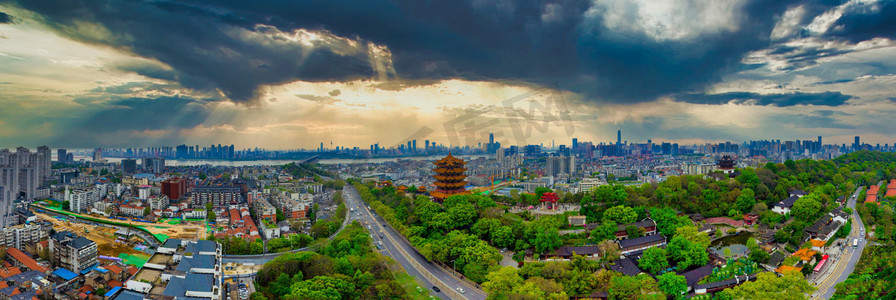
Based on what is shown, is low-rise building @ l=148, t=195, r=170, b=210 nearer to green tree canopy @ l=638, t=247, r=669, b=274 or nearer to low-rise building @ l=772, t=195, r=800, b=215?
green tree canopy @ l=638, t=247, r=669, b=274

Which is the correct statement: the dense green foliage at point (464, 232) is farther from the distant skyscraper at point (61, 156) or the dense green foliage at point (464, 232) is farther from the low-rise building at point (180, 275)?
the distant skyscraper at point (61, 156)

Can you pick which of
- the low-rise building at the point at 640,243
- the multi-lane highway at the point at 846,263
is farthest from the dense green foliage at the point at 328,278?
the multi-lane highway at the point at 846,263

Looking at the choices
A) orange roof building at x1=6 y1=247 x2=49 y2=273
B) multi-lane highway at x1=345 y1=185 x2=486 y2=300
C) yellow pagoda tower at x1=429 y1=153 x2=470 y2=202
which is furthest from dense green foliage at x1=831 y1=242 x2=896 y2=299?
A: orange roof building at x1=6 y1=247 x2=49 y2=273

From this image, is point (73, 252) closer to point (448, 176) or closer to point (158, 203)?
point (158, 203)

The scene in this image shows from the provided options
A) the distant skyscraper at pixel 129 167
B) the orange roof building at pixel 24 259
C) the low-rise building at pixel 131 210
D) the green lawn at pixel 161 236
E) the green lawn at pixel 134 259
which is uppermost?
the distant skyscraper at pixel 129 167

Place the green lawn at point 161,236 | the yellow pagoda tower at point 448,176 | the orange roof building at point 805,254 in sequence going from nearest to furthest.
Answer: the orange roof building at point 805,254
the green lawn at point 161,236
the yellow pagoda tower at point 448,176

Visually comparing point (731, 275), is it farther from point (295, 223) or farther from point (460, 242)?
point (295, 223)
